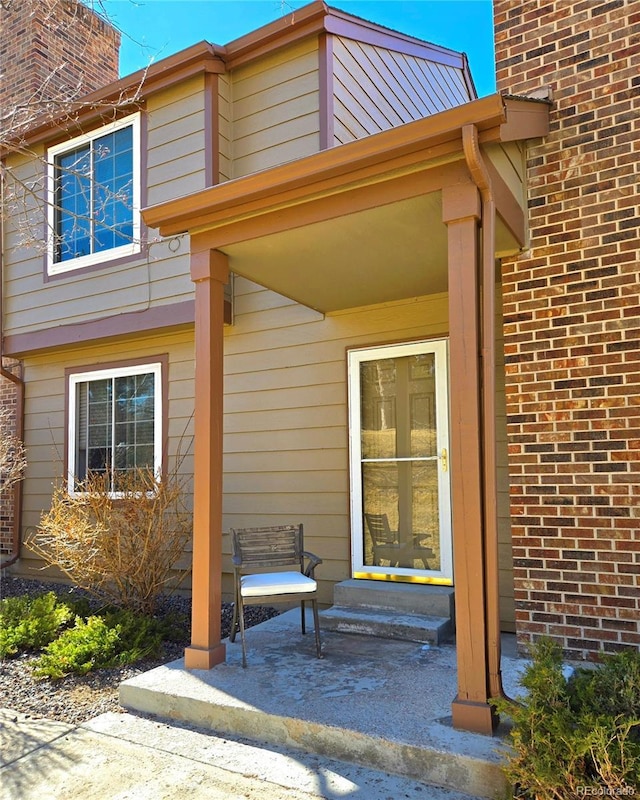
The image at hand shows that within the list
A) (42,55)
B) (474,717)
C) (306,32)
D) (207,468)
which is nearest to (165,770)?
(474,717)

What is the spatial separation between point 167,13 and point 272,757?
6449 mm

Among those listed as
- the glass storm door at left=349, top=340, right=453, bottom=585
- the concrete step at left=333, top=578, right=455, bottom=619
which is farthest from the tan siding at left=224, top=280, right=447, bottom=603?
the concrete step at left=333, top=578, right=455, bottom=619

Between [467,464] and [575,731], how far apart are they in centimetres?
115

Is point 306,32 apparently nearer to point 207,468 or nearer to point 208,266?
point 208,266

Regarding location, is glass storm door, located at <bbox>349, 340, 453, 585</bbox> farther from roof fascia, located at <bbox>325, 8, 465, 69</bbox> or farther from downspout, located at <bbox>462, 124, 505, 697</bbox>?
roof fascia, located at <bbox>325, 8, 465, 69</bbox>

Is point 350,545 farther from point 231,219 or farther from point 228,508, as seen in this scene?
point 231,219

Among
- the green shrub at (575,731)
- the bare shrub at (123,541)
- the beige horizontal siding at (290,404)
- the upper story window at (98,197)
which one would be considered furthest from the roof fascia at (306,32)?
the green shrub at (575,731)

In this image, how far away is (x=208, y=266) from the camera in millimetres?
3975

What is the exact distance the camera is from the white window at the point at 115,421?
21.9ft

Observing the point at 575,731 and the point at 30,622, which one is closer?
the point at 575,731

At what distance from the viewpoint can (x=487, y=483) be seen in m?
2.94

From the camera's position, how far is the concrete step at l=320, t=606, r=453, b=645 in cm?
416

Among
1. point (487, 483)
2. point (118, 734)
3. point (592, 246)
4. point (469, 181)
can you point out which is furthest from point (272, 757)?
point (592, 246)

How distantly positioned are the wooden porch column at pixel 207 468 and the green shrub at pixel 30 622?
1.65 meters
